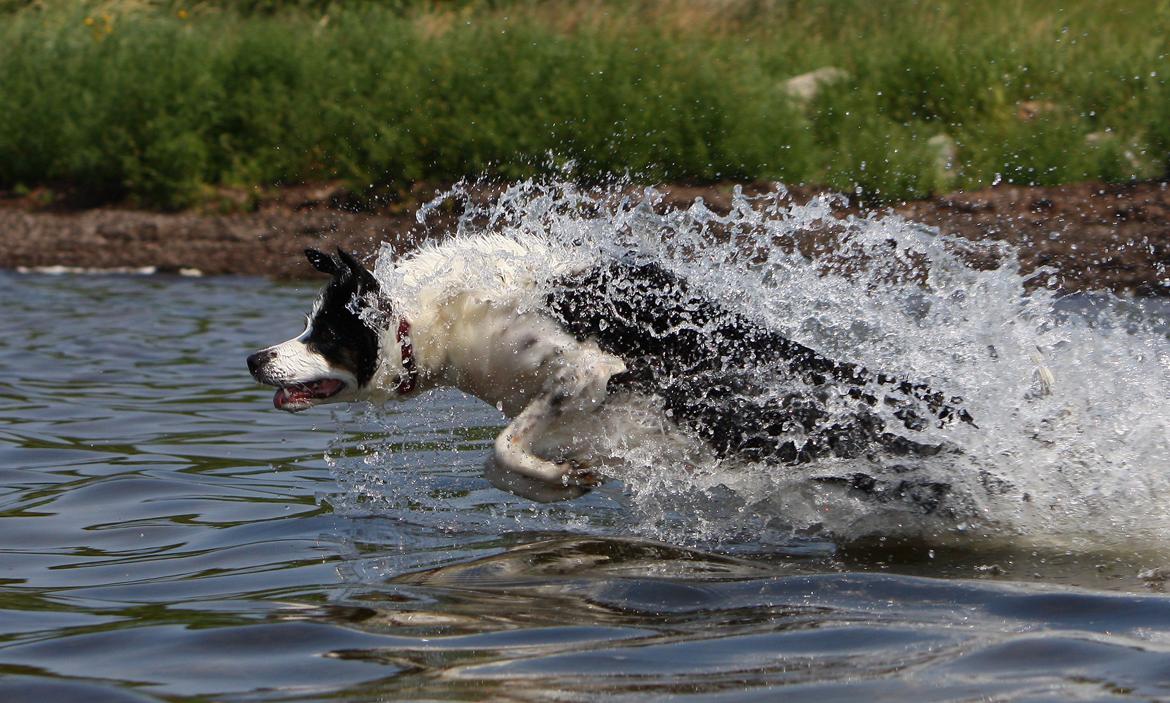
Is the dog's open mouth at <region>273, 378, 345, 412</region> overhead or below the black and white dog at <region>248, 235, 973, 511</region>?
below

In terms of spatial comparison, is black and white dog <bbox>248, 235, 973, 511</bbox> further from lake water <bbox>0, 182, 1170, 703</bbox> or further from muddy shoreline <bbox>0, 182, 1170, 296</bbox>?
muddy shoreline <bbox>0, 182, 1170, 296</bbox>

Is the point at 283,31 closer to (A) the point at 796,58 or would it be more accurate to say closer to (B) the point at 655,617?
(A) the point at 796,58

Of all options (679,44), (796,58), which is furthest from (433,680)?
(796,58)

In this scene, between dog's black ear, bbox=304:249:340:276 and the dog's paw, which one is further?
dog's black ear, bbox=304:249:340:276

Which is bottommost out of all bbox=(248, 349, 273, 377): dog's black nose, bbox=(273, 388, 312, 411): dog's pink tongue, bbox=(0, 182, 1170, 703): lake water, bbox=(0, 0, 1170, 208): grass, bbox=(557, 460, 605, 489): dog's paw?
bbox=(0, 182, 1170, 703): lake water

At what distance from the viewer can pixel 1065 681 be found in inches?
145

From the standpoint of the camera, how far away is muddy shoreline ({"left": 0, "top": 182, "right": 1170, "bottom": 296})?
38.3 feet

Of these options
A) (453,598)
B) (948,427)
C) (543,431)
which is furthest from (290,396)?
(948,427)

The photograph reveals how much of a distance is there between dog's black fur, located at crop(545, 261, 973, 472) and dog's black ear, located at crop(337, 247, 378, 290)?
24.9 inches

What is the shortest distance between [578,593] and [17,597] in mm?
1782

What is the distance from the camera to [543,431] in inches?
209

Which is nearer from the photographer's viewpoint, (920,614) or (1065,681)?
(1065,681)

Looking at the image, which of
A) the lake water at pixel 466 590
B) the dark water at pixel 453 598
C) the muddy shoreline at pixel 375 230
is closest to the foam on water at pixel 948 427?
the lake water at pixel 466 590

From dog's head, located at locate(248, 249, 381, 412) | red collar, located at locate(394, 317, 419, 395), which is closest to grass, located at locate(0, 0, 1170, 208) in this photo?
red collar, located at locate(394, 317, 419, 395)
